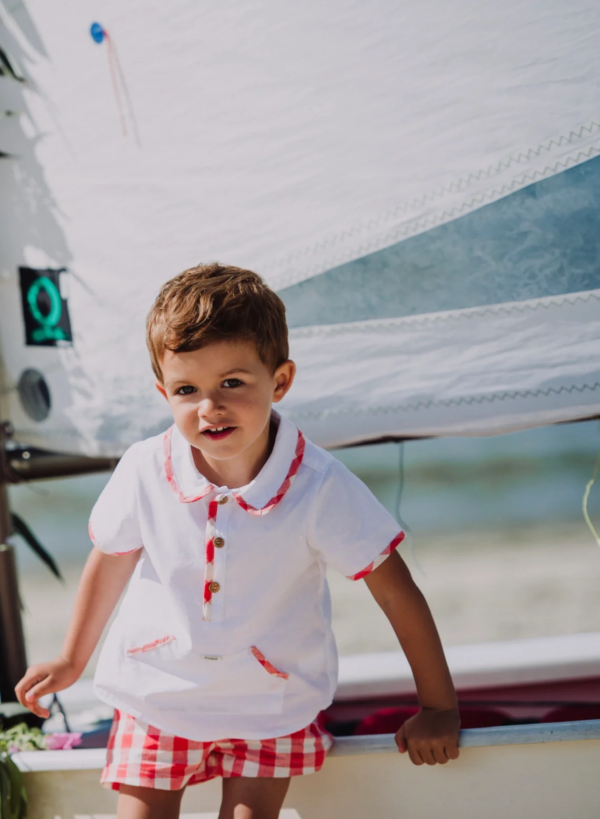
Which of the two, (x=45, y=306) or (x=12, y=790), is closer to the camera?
(x=12, y=790)

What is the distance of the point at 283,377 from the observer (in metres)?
0.97

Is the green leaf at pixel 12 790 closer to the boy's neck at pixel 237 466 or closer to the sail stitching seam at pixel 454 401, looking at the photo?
the boy's neck at pixel 237 466

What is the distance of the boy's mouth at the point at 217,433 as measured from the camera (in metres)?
0.92

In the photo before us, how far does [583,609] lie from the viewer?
402cm

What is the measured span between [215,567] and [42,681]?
0.96 feet

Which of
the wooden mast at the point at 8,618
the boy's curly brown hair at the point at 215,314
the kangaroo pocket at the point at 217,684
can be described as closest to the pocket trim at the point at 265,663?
the kangaroo pocket at the point at 217,684

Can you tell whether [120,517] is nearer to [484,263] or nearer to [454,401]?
[454,401]

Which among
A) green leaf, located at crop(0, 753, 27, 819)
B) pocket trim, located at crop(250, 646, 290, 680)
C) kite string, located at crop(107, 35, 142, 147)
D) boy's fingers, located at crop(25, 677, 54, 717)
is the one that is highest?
kite string, located at crop(107, 35, 142, 147)

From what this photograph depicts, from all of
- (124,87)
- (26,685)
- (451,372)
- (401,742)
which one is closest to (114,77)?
(124,87)

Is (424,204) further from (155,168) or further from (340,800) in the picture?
(340,800)

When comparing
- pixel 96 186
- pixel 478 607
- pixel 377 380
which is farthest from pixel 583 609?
pixel 96 186

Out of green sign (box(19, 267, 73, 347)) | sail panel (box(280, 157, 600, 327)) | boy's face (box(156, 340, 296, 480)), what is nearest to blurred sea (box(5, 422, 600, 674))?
green sign (box(19, 267, 73, 347))

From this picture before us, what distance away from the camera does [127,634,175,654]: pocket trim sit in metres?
0.98

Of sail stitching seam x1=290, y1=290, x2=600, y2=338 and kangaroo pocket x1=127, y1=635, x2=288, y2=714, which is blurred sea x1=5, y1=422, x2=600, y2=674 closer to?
sail stitching seam x1=290, y1=290, x2=600, y2=338
